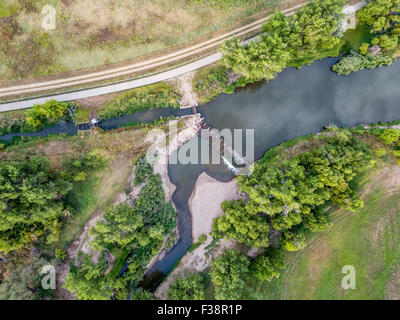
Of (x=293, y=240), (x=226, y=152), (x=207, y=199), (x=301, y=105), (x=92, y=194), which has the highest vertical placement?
(x=301, y=105)

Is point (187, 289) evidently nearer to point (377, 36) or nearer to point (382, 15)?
point (377, 36)

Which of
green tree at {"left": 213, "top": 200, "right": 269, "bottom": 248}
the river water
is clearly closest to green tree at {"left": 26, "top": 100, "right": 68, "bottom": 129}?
the river water

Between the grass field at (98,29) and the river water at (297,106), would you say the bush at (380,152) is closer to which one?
the river water at (297,106)

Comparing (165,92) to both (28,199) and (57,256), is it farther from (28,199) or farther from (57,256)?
(57,256)

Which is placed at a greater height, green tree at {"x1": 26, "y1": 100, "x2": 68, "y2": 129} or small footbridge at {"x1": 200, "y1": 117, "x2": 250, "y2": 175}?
green tree at {"x1": 26, "y1": 100, "x2": 68, "y2": 129}

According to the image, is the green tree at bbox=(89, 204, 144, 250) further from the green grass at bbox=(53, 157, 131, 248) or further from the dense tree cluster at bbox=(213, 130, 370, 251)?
the dense tree cluster at bbox=(213, 130, 370, 251)

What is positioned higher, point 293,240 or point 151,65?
point 151,65

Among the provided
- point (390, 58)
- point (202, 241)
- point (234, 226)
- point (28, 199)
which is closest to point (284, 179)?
point (234, 226)

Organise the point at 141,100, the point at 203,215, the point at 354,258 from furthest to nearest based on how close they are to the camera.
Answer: the point at 141,100 → the point at 203,215 → the point at 354,258

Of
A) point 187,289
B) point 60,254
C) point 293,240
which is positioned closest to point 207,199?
point 187,289
